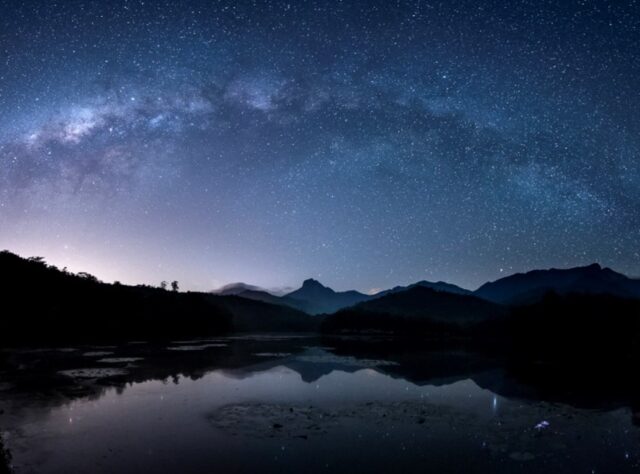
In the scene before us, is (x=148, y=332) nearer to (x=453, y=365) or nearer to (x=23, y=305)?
(x=23, y=305)

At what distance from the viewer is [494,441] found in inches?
961

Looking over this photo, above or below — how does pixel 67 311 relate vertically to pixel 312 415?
above

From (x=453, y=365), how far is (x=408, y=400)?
34736 mm

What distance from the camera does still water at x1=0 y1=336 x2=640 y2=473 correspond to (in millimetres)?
20328

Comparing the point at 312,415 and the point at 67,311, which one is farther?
the point at 67,311

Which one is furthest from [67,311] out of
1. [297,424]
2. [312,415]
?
[297,424]

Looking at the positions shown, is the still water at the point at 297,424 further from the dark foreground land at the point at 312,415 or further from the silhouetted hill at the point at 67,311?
the silhouetted hill at the point at 67,311

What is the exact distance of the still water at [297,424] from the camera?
20328 mm

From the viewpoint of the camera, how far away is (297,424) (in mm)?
27531

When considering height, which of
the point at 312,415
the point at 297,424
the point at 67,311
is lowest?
the point at 312,415

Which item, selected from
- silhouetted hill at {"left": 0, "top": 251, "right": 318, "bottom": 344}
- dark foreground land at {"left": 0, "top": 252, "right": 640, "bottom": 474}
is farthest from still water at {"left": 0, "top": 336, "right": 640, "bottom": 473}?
silhouetted hill at {"left": 0, "top": 251, "right": 318, "bottom": 344}

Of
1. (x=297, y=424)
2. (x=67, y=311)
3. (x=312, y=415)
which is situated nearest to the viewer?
(x=297, y=424)

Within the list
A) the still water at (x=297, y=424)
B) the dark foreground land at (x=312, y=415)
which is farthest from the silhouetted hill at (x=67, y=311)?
the still water at (x=297, y=424)

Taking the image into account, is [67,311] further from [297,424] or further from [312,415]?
[297,424]
